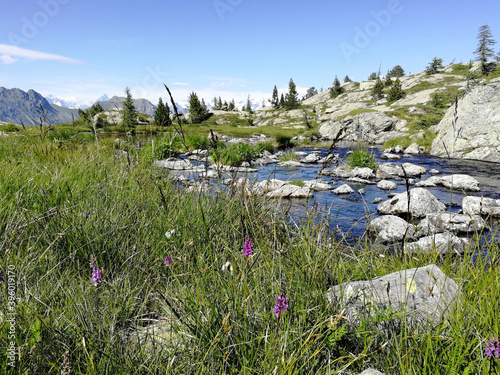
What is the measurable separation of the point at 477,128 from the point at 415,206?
63.9 feet

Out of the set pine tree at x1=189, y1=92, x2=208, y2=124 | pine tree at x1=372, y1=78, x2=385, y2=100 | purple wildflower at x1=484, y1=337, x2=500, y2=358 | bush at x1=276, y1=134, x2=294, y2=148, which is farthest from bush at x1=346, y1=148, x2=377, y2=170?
pine tree at x1=372, y1=78, x2=385, y2=100

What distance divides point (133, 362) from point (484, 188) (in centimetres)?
1533

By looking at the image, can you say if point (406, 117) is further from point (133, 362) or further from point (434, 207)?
point (133, 362)

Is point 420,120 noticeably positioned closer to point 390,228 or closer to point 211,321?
point 390,228

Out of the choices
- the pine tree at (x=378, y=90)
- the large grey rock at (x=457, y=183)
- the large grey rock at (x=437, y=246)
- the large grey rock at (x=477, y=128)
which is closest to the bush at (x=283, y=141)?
the large grey rock at (x=477, y=128)

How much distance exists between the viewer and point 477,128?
76.1ft

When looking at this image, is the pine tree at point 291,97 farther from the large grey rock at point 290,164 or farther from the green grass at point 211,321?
the green grass at point 211,321

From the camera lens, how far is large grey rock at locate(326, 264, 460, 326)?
175 cm

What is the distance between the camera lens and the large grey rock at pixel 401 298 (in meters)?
1.75

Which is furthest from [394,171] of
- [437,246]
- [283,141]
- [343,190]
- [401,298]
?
[283,141]

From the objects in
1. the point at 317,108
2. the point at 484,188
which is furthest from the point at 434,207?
the point at 317,108

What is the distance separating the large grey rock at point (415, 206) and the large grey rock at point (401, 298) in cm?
767

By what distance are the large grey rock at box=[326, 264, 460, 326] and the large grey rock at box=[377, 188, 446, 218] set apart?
767 cm

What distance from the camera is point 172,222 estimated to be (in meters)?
3.09
